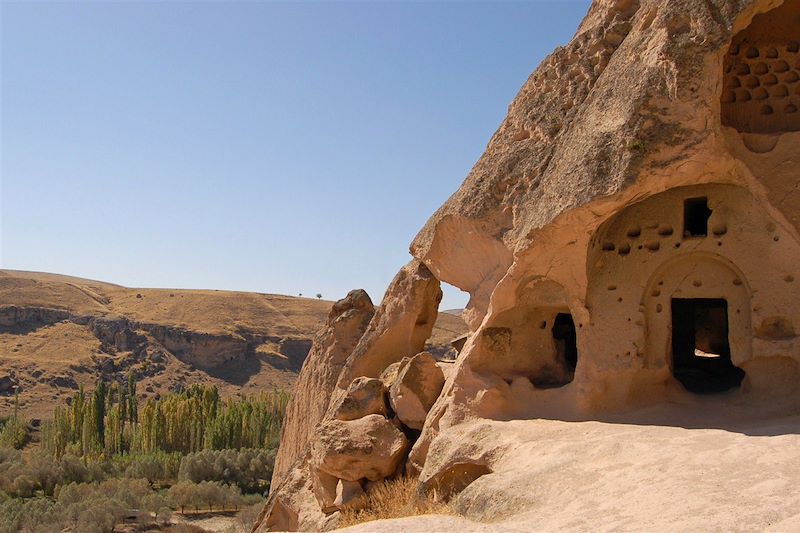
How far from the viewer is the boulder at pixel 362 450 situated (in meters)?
10.8

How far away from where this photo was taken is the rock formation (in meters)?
8.89

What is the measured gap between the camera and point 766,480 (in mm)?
6230

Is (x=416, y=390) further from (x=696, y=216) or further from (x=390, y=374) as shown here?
(x=696, y=216)

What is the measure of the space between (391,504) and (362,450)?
114 cm

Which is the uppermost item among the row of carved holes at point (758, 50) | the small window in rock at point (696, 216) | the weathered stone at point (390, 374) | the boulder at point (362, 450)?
the row of carved holes at point (758, 50)

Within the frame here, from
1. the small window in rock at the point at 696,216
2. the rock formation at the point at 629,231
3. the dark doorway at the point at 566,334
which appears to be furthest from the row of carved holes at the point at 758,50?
the dark doorway at the point at 566,334

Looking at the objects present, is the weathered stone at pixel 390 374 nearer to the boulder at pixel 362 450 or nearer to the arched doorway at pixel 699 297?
the boulder at pixel 362 450

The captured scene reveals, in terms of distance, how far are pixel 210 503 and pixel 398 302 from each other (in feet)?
64.4

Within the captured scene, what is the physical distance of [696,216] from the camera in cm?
1022

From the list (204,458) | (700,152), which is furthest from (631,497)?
(204,458)

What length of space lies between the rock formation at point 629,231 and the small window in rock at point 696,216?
26 millimetres

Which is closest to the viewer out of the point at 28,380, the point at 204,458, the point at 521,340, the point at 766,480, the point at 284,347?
the point at 766,480

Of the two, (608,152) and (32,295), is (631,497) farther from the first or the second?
(32,295)

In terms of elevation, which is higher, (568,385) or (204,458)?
(568,385)
